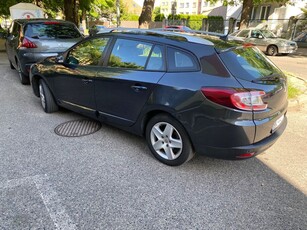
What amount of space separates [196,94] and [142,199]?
1.23 m

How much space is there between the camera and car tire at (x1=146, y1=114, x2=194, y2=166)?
3055 millimetres

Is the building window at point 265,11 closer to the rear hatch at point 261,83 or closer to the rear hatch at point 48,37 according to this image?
the rear hatch at point 48,37

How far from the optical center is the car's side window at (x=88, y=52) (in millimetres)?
3916

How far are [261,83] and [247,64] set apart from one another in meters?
0.33

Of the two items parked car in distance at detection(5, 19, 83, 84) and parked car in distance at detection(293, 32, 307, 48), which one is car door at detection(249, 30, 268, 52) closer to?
parked car in distance at detection(293, 32, 307, 48)

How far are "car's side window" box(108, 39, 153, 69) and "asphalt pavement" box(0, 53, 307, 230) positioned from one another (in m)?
1.17

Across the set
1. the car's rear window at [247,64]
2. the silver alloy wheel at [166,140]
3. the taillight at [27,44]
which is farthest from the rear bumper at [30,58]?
the car's rear window at [247,64]

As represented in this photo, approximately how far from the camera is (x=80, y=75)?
4.08m

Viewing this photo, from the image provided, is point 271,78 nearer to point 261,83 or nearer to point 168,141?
point 261,83

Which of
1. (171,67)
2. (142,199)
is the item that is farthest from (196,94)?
(142,199)

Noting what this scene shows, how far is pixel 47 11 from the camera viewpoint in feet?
87.4

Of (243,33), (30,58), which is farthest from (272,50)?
(30,58)

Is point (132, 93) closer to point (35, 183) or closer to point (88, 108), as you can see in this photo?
point (88, 108)

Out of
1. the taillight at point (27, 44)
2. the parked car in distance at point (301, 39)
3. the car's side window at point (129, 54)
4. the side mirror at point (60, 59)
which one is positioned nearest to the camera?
the car's side window at point (129, 54)
